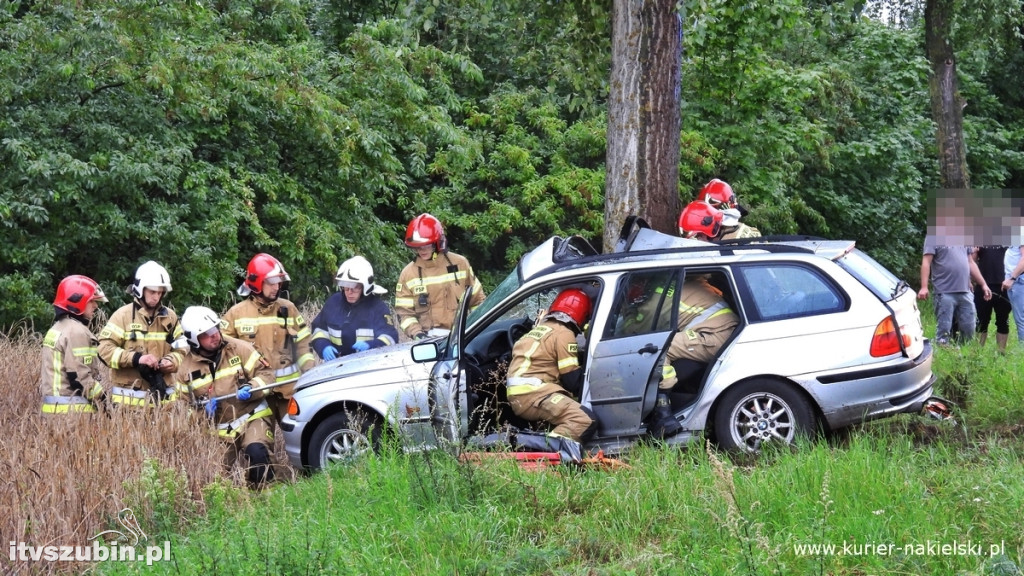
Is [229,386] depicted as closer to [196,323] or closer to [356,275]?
[196,323]

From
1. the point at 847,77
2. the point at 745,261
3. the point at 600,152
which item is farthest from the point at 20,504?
the point at 847,77

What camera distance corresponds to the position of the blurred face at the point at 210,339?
→ 7473 millimetres

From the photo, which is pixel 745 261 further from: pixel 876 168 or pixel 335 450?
pixel 876 168

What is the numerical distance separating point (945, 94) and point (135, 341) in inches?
553

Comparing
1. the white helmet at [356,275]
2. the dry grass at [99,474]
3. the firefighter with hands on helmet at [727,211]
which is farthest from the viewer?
the white helmet at [356,275]

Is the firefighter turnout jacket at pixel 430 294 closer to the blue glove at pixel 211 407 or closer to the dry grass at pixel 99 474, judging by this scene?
the blue glove at pixel 211 407

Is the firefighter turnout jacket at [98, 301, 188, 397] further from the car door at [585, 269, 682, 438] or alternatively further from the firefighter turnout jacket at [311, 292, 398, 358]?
the car door at [585, 269, 682, 438]

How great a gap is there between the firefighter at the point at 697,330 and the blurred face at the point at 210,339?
321cm

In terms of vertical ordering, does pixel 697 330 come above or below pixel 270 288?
below

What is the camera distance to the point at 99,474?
6.07 metres

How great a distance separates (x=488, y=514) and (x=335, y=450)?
1882mm

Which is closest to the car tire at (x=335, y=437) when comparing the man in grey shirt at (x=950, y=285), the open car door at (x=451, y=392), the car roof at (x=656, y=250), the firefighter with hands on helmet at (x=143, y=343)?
the open car door at (x=451, y=392)

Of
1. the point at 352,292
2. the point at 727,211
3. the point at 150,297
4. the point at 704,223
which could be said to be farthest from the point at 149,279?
the point at 727,211

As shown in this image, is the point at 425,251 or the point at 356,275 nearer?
the point at 356,275
